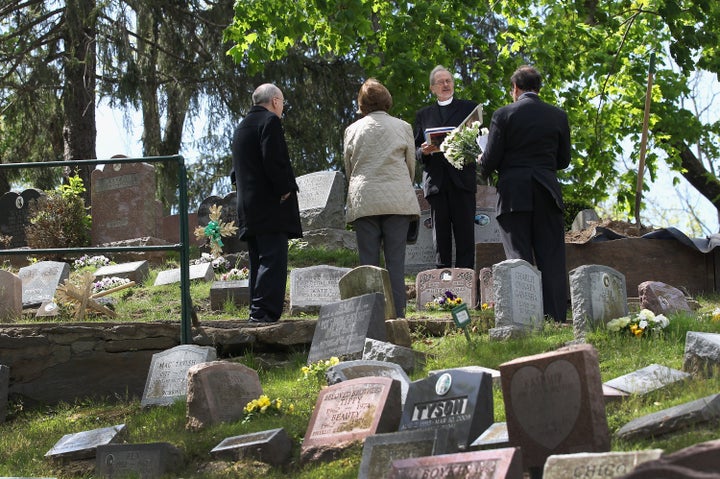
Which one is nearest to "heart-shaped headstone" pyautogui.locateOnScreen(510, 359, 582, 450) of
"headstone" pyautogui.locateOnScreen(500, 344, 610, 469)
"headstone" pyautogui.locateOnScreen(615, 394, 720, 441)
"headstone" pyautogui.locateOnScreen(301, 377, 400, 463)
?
"headstone" pyautogui.locateOnScreen(500, 344, 610, 469)

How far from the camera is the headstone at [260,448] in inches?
204

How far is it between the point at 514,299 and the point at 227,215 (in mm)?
8015

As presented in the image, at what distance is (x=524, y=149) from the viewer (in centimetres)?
792

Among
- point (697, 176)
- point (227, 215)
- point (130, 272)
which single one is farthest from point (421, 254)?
point (697, 176)

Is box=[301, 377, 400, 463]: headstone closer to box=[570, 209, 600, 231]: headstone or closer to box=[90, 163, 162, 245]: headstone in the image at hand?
box=[570, 209, 600, 231]: headstone

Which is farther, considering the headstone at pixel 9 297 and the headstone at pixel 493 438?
the headstone at pixel 9 297

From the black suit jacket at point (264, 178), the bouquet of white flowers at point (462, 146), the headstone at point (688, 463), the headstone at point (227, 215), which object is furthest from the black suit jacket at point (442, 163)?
the headstone at point (688, 463)

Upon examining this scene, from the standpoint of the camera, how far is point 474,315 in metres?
7.84

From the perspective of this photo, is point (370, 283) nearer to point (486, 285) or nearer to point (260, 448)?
point (486, 285)

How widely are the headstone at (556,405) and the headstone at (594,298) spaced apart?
7.17ft

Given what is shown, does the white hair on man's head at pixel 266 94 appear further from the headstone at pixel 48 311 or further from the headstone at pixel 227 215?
the headstone at pixel 227 215

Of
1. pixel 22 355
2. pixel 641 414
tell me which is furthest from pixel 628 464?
pixel 22 355

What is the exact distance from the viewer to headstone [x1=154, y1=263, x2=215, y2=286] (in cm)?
1168

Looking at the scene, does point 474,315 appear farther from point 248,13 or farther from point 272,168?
point 248,13
